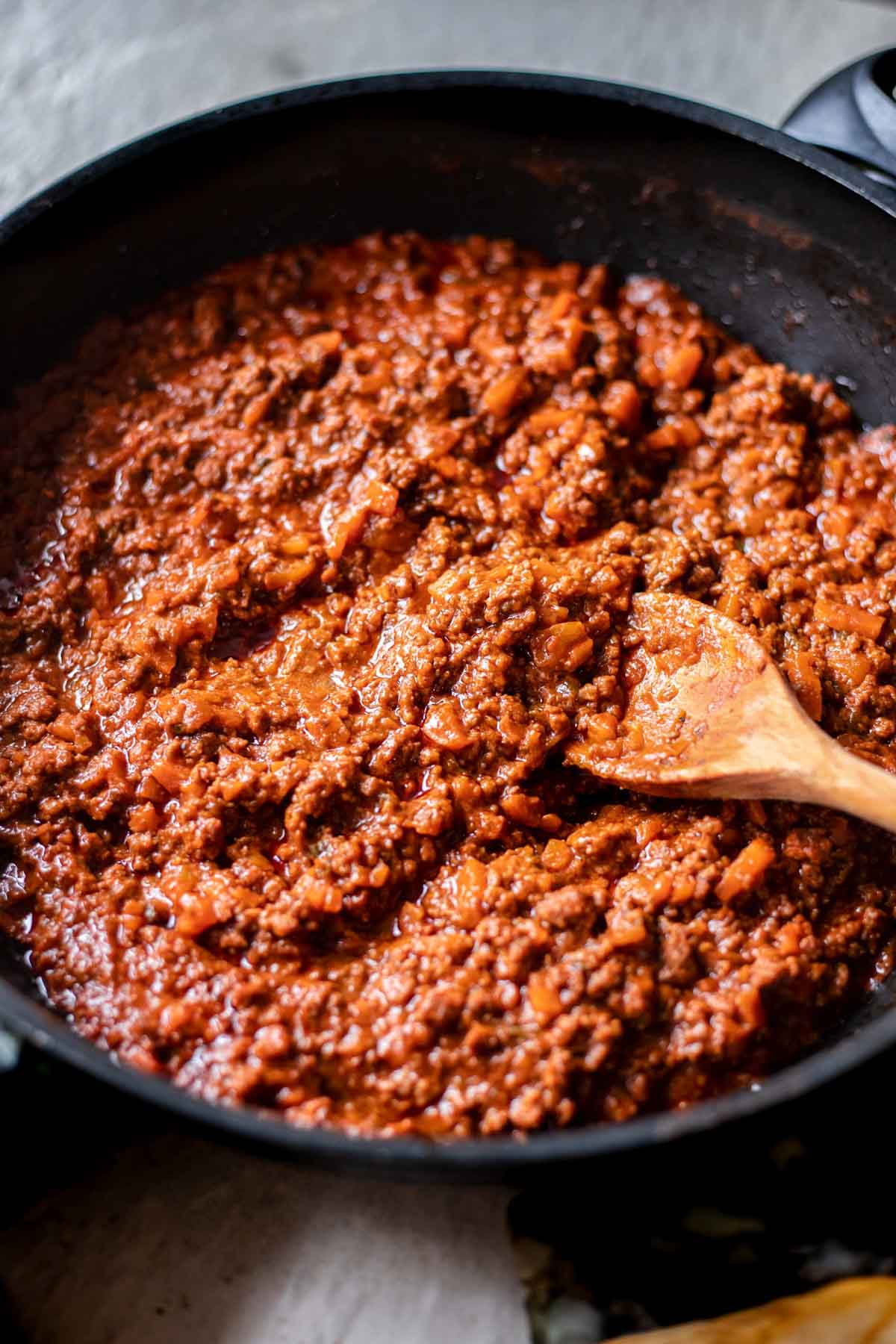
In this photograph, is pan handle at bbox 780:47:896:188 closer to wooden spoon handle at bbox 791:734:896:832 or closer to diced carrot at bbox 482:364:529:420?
diced carrot at bbox 482:364:529:420

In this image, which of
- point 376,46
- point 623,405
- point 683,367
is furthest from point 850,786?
point 376,46

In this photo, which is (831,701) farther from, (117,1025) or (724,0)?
(724,0)

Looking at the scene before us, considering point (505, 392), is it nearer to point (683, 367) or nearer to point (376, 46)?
point (683, 367)

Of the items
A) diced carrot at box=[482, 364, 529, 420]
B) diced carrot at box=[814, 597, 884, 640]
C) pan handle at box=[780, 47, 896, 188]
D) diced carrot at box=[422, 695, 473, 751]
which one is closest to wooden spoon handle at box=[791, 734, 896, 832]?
diced carrot at box=[814, 597, 884, 640]

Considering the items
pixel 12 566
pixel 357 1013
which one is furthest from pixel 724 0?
pixel 357 1013

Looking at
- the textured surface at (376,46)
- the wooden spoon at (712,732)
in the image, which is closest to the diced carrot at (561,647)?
the wooden spoon at (712,732)

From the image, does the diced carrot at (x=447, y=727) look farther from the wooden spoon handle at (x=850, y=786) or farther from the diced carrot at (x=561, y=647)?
the wooden spoon handle at (x=850, y=786)
